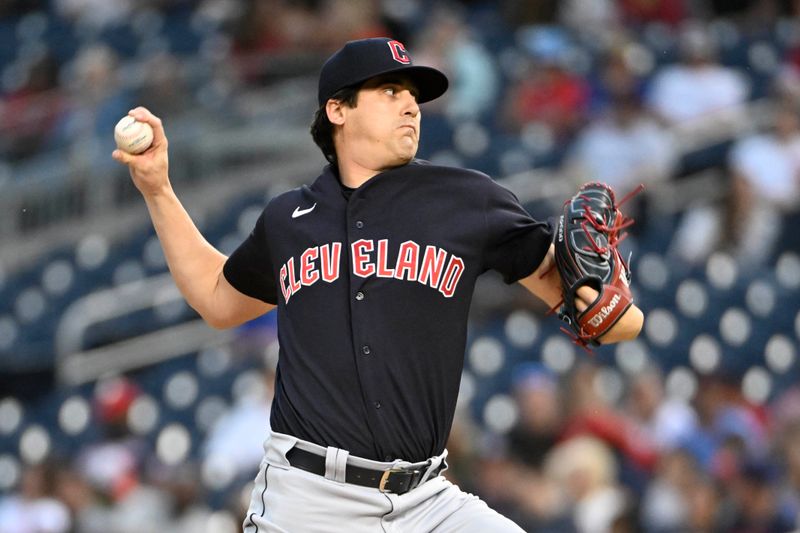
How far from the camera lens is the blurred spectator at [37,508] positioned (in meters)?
7.70

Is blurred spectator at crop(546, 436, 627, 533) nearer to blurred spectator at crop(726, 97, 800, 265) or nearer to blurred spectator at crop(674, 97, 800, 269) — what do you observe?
blurred spectator at crop(674, 97, 800, 269)

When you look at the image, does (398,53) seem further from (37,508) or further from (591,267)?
(37,508)

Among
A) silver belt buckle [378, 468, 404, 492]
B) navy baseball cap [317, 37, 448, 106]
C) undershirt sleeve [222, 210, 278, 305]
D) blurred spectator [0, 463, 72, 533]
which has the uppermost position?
navy baseball cap [317, 37, 448, 106]

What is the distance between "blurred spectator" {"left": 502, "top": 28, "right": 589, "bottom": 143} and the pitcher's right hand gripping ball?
6.12 metres

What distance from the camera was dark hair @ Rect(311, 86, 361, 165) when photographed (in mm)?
3680

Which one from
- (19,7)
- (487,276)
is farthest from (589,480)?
(19,7)

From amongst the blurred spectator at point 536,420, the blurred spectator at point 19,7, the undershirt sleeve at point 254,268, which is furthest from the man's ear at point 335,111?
the blurred spectator at point 19,7

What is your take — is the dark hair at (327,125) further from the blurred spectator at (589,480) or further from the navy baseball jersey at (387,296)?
the blurred spectator at (589,480)

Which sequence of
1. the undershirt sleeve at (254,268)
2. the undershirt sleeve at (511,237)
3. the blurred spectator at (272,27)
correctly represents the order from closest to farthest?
the undershirt sleeve at (511,237), the undershirt sleeve at (254,268), the blurred spectator at (272,27)

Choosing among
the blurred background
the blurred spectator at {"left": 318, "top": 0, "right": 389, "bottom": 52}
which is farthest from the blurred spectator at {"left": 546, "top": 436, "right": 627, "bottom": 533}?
the blurred spectator at {"left": 318, "top": 0, "right": 389, "bottom": 52}

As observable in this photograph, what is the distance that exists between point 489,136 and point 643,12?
221cm

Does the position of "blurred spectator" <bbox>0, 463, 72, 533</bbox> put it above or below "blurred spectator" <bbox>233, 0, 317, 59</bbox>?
below

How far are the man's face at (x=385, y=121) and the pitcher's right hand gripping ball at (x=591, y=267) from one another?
1.39 ft

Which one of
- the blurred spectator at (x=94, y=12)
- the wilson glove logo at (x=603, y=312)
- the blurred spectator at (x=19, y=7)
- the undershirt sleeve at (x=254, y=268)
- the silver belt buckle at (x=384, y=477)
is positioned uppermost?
the blurred spectator at (x=19, y=7)
